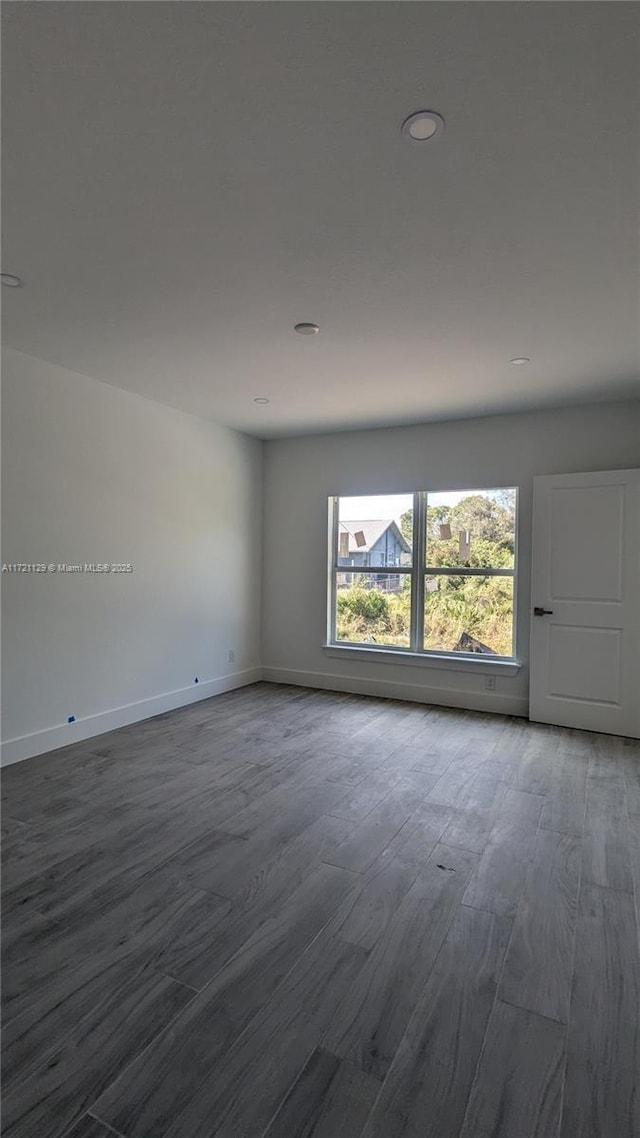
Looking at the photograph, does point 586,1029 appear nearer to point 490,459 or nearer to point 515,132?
point 515,132

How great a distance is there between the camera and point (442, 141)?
1696 millimetres

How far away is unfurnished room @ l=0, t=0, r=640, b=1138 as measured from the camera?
140cm

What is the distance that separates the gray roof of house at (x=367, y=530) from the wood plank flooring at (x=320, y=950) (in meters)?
2.54

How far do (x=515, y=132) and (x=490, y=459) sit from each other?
333cm

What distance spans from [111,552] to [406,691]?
3014mm

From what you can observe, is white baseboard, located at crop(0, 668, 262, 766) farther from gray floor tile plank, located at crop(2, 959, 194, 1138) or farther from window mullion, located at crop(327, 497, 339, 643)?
gray floor tile plank, located at crop(2, 959, 194, 1138)

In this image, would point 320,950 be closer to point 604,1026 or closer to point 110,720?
point 604,1026

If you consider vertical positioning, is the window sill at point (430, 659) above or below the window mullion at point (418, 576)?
below

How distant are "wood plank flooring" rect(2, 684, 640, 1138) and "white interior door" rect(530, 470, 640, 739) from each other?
0.87 meters

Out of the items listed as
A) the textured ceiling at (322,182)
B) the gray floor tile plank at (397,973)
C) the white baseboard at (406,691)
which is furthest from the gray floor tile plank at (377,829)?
the textured ceiling at (322,182)

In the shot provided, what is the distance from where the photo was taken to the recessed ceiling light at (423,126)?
1600 millimetres

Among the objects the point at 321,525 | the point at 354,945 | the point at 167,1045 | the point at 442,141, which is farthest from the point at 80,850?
the point at 321,525

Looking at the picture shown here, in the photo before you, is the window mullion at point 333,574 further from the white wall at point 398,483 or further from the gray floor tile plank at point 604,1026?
the gray floor tile plank at point 604,1026

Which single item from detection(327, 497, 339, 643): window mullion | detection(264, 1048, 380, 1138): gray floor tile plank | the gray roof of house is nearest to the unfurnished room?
detection(264, 1048, 380, 1138): gray floor tile plank
